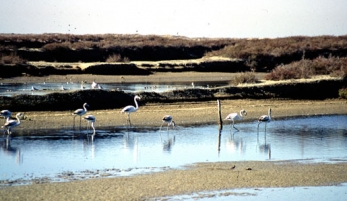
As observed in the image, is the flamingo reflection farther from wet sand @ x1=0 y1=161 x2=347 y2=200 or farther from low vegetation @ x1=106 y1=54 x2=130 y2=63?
low vegetation @ x1=106 y1=54 x2=130 y2=63

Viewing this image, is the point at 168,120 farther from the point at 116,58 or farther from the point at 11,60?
the point at 116,58

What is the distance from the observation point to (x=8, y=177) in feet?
51.6

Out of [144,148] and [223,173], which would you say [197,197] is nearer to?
[223,173]

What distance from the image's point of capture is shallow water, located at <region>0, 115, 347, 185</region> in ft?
57.2

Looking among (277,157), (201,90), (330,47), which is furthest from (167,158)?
(330,47)

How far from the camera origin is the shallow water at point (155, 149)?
17.4 metres

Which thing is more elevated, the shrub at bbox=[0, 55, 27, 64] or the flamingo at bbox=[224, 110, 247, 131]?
the shrub at bbox=[0, 55, 27, 64]

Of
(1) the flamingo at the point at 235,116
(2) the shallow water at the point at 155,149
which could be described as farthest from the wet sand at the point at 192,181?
(1) the flamingo at the point at 235,116

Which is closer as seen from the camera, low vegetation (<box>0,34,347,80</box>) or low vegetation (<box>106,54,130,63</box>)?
low vegetation (<box>0,34,347,80</box>)

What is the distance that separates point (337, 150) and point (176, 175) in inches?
277

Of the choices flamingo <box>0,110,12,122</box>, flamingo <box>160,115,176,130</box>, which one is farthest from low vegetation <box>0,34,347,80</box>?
flamingo <box>0,110,12,122</box>

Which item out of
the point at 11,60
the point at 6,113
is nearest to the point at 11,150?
the point at 6,113

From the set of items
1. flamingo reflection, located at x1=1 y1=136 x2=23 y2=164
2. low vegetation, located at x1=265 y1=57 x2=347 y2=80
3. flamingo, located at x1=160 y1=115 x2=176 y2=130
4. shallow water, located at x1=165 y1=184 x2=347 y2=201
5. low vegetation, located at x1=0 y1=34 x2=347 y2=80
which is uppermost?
low vegetation, located at x1=0 y1=34 x2=347 y2=80

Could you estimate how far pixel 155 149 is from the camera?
20.6 metres
